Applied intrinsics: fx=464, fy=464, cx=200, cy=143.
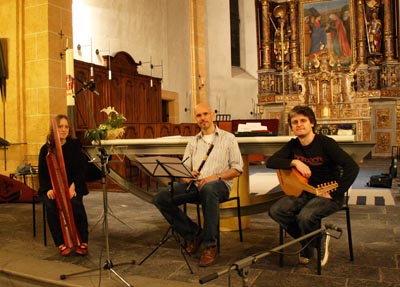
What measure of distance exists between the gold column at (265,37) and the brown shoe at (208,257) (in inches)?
546

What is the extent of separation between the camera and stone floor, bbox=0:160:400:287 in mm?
3236

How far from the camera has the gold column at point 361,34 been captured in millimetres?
15438

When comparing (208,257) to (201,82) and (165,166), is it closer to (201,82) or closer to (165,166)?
(165,166)

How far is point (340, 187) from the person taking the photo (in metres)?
3.40

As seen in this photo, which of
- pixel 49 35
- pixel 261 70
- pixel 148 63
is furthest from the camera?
pixel 261 70

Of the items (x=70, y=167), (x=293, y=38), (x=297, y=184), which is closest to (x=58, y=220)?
(x=70, y=167)

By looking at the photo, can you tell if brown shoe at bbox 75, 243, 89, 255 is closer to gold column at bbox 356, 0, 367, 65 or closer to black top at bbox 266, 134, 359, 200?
black top at bbox 266, 134, 359, 200

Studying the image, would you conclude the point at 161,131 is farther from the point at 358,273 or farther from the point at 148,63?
the point at 358,273

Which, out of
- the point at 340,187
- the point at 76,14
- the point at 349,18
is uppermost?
the point at 349,18

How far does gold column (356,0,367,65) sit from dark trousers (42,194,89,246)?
1341 centimetres

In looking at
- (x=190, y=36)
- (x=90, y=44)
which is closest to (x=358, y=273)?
(x=90, y=44)

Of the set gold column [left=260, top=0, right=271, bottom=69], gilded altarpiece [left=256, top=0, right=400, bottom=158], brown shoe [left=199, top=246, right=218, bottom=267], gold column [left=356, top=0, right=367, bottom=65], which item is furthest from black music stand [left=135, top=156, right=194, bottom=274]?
gold column [left=260, top=0, right=271, bottom=69]

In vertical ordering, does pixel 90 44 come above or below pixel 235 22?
below

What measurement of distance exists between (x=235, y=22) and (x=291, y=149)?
14.6 meters
